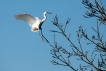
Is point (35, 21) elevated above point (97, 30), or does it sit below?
above

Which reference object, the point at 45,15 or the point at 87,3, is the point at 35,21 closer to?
the point at 45,15

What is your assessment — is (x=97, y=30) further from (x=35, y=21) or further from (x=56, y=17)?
(x=35, y=21)

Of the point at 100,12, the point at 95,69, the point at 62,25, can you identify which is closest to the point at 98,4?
the point at 100,12

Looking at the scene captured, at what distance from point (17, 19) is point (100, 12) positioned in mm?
4417

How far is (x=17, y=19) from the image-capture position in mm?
9969

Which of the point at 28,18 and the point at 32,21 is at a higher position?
the point at 28,18

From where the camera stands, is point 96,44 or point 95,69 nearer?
point 95,69

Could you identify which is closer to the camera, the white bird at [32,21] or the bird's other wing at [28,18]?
the white bird at [32,21]

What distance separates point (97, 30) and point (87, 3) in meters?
1.09

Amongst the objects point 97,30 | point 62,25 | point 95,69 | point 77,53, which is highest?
point 62,25

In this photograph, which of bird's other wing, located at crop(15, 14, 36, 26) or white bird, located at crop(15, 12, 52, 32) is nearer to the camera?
white bird, located at crop(15, 12, 52, 32)

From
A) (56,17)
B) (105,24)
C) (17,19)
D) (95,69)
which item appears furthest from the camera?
(17,19)

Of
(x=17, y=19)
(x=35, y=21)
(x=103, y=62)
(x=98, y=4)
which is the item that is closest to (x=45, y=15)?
(x=35, y=21)

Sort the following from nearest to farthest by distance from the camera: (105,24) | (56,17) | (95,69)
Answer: (95,69) < (105,24) < (56,17)
